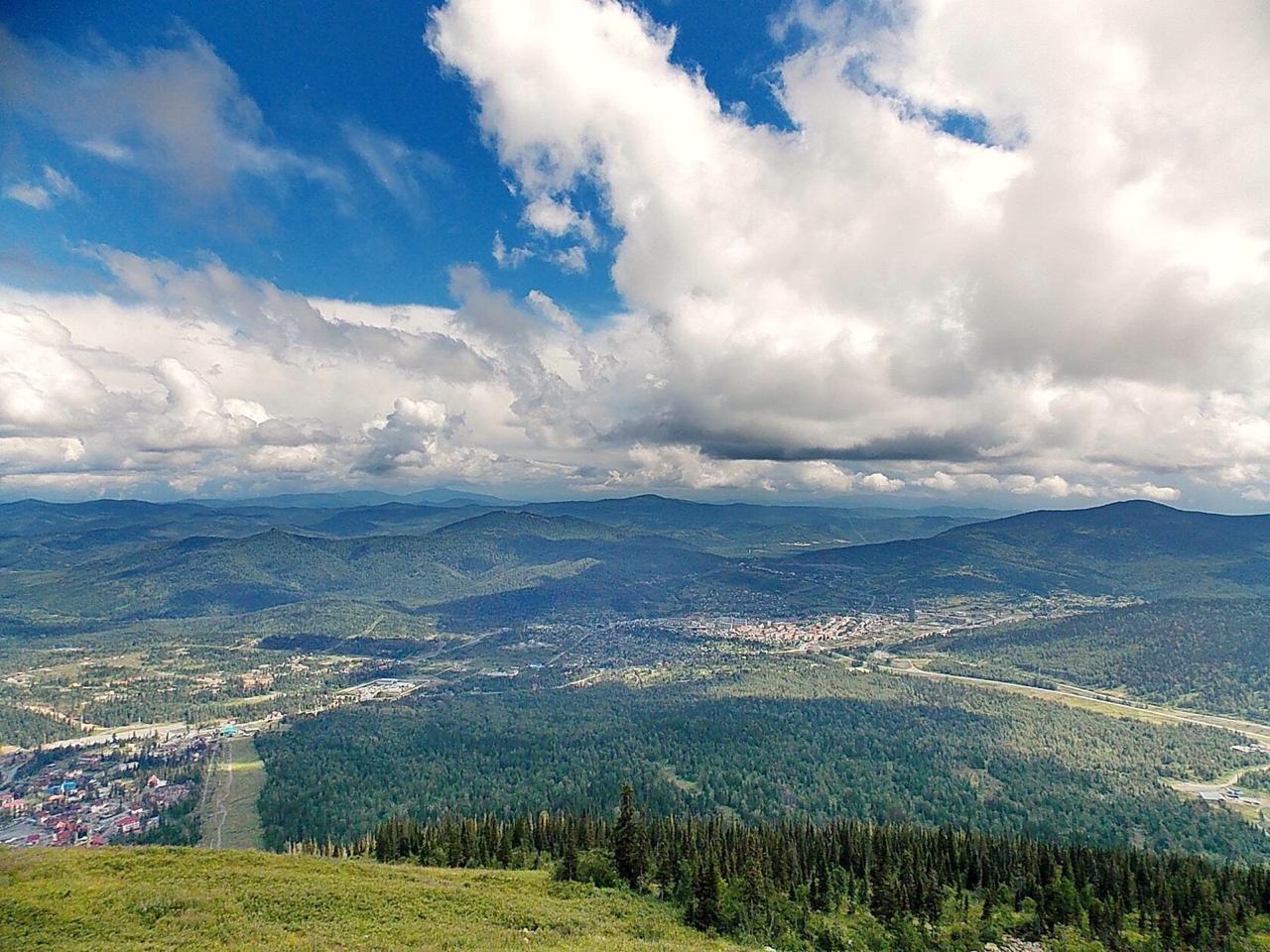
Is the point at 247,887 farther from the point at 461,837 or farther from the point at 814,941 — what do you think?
the point at 814,941

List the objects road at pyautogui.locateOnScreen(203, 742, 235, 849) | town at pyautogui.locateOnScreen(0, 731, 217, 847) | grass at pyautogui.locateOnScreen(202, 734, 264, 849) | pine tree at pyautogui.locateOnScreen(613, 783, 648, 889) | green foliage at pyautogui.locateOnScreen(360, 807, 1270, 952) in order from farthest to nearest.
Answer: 1. town at pyautogui.locateOnScreen(0, 731, 217, 847)
2. road at pyautogui.locateOnScreen(203, 742, 235, 849)
3. grass at pyautogui.locateOnScreen(202, 734, 264, 849)
4. pine tree at pyautogui.locateOnScreen(613, 783, 648, 889)
5. green foliage at pyautogui.locateOnScreen(360, 807, 1270, 952)

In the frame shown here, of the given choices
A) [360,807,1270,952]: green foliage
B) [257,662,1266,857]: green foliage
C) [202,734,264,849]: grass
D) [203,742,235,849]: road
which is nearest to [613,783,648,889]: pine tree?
[360,807,1270,952]: green foliage

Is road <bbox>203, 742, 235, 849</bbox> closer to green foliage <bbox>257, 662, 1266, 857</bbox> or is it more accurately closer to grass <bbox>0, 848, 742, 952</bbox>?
green foliage <bbox>257, 662, 1266, 857</bbox>

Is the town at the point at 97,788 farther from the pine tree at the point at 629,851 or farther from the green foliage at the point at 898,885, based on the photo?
the pine tree at the point at 629,851

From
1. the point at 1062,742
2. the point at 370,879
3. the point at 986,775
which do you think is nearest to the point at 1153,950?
the point at 370,879

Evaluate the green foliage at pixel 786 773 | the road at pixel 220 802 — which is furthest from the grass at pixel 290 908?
the green foliage at pixel 786 773

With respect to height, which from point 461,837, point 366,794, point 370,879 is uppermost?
point 370,879
